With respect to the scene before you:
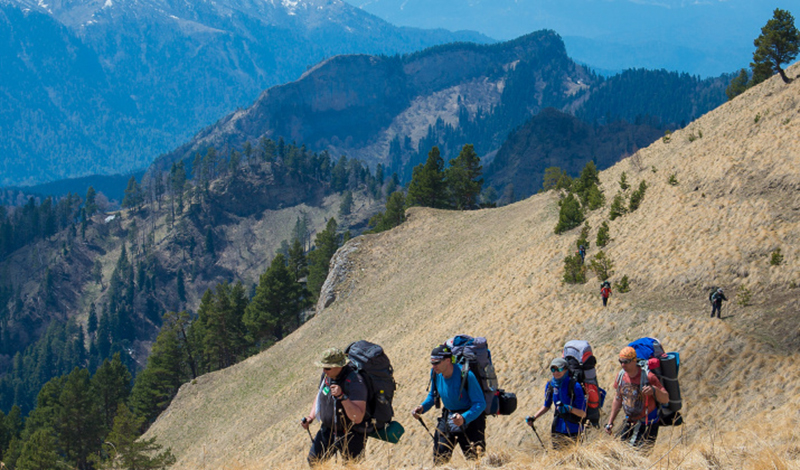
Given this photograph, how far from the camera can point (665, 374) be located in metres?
7.46

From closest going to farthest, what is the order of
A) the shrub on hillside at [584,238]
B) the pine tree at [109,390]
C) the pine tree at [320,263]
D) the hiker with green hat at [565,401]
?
the hiker with green hat at [565,401]
the shrub on hillside at [584,238]
the pine tree at [109,390]
the pine tree at [320,263]

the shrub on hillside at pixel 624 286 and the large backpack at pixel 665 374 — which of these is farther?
the shrub on hillside at pixel 624 286

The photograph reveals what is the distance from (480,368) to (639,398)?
Result: 2300mm

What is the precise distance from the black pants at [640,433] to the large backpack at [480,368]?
1.68 metres

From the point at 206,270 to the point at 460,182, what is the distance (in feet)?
463

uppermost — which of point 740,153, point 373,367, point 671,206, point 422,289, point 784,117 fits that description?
point 784,117

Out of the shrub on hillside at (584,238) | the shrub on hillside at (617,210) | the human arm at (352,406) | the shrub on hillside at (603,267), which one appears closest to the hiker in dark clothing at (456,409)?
the human arm at (352,406)

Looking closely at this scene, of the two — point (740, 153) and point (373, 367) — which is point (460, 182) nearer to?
point (740, 153)

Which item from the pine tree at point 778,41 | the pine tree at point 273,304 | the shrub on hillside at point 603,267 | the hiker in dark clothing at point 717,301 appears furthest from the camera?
the pine tree at point 273,304

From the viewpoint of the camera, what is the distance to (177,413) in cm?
4072

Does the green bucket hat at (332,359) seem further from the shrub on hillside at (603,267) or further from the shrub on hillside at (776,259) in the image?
the shrub on hillside at (603,267)

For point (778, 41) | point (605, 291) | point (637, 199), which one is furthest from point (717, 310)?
point (778, 41)

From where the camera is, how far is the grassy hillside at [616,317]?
452 inches

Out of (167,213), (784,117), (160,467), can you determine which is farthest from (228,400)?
(167,213)
